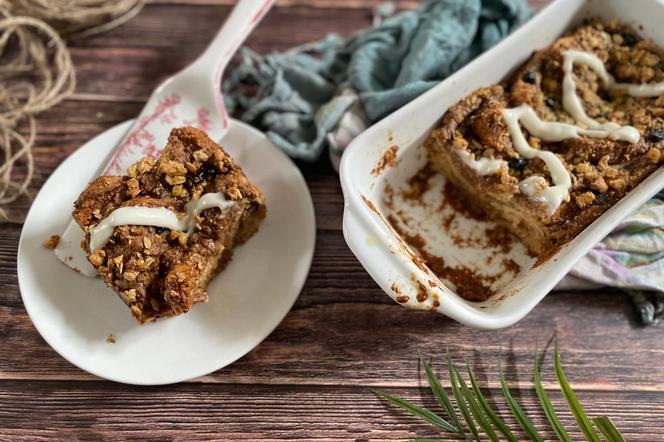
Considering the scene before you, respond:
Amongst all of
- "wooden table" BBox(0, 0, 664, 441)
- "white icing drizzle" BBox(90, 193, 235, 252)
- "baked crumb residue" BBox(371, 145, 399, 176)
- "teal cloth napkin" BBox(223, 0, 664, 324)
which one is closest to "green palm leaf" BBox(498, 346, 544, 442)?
"wooden table" BBox(0, 0, 664, 441)

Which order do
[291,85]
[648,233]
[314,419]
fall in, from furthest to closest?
1. [291,85]
2. [648,233]
3. [314,419]

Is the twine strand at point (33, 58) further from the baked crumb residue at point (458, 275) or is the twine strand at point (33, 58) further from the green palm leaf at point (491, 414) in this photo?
the green palm leaf at point (491, 414)

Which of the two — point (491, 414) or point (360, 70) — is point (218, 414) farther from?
point (360, 70)

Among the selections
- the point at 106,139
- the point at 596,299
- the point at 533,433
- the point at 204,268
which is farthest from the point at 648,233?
the point at 106,139

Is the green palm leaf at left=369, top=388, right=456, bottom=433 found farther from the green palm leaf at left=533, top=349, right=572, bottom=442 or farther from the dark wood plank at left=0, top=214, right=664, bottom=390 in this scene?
the green palm leaf at left=533, top=349, right=572, bottom=442

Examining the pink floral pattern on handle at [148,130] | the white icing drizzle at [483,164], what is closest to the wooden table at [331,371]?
the pink floral pattern on handle at [148,130]

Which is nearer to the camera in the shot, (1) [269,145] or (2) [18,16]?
(1) [269,145]

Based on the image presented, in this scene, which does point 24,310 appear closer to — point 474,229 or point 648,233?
point 474,229
